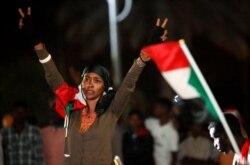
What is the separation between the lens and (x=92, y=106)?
20.5 ft

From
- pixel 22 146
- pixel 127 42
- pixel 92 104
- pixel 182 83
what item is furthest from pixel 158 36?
pixel 127 42

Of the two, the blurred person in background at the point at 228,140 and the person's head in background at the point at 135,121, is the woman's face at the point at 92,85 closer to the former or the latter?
the blurred person in background at the point at 228,140

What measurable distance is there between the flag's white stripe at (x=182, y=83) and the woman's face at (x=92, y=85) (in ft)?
4.18

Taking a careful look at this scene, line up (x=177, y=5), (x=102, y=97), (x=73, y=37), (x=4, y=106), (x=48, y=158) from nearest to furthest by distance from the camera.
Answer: (x=102, y=97), (x=48, y=158), (x=177, y=5), (x=4, y=106), (x=73, y=37)

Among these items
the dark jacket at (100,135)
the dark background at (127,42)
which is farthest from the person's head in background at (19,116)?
the dark background at (127,42)

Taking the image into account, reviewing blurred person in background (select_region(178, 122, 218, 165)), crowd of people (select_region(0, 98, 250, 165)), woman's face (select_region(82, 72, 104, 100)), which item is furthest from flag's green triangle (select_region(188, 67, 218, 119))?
blurred person in background (select_region(178, 122, 218, 165))

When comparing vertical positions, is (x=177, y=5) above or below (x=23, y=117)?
above

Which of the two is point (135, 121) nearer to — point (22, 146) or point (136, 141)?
point (136, 141)

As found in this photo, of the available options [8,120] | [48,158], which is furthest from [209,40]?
[48,158]

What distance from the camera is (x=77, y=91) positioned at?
6508 mm

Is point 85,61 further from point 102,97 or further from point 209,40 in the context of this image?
point 102,97

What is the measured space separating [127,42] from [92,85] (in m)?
14.6

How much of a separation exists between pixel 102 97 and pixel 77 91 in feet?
1.04

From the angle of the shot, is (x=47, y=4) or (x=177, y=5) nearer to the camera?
(x=177, y=5)
